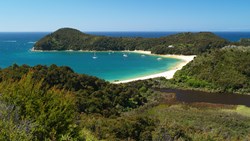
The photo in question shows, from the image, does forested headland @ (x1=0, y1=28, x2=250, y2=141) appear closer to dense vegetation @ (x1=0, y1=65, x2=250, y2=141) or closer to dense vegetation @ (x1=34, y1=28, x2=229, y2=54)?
dense vegetation @ (x1=0, y1=65, x2=250, y2=141)

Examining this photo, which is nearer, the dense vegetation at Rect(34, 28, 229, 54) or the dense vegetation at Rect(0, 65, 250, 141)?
the dense vegetation at Rect(0, 65, 250, 141)

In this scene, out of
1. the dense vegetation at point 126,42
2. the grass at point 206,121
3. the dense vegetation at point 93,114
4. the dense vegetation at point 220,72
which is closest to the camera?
the dense vegetation at point 93,114

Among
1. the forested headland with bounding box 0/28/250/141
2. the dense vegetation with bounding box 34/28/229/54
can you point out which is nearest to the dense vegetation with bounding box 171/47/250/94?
the forested headland with bounding box 0/28/250/141

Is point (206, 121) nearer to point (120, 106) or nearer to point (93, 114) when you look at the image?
point (93, 114)

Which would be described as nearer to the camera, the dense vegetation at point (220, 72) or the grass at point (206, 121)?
the grass at point (206, 121)

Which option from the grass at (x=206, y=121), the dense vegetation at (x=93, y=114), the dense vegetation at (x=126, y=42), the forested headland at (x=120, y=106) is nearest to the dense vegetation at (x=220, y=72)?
the forested headland at (x=120, y=106)

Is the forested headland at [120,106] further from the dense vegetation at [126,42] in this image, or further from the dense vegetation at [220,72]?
the dense vegetation at [126,42]

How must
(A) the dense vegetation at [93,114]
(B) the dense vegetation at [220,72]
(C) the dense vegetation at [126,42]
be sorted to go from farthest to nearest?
(C) the dense vegetation at [126,42], (B) the dense vegetation at [220,72], (A) the dense vegetation at [93,114]
